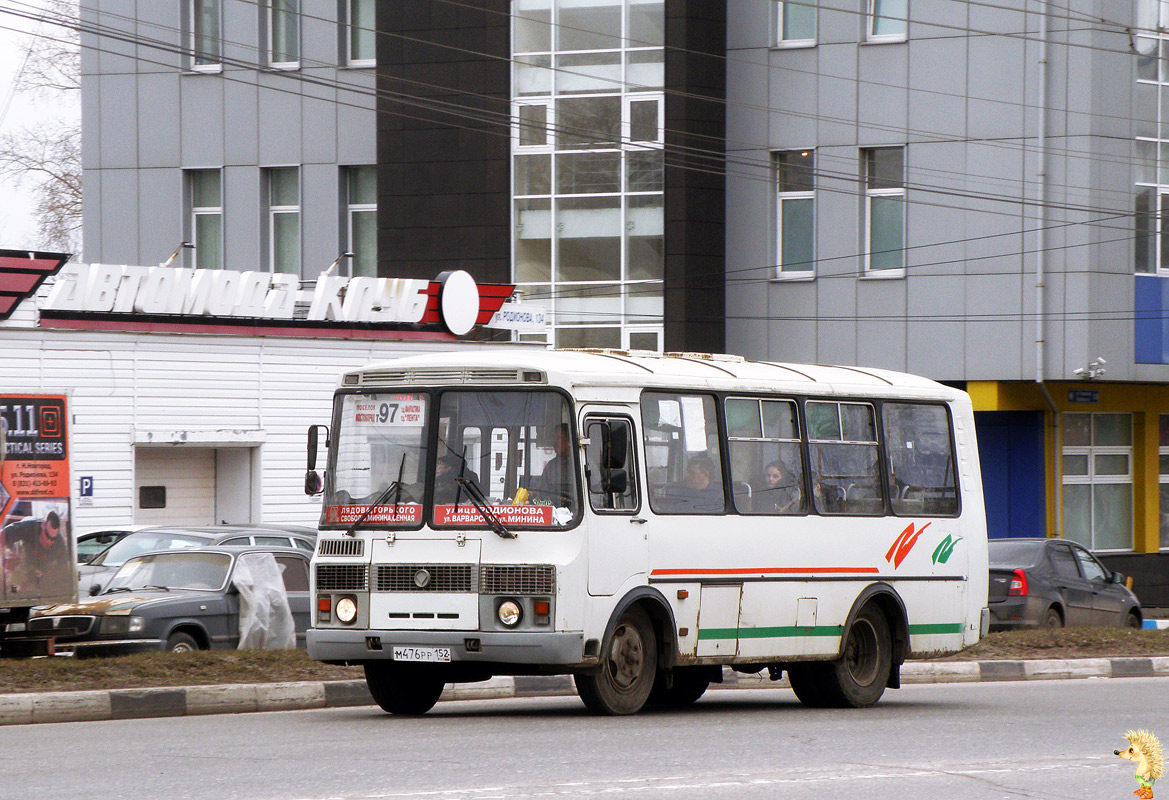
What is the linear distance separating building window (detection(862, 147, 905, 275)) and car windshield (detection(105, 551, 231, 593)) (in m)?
19.2

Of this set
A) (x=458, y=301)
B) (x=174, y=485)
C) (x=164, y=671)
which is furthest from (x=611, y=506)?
(x=458, y=301)

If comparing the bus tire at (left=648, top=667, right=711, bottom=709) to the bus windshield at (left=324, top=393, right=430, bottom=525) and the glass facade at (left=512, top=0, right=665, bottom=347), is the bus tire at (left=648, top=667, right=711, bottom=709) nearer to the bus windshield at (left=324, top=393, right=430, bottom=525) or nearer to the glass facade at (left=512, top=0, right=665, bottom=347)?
the bus windshield at (left=324, top=393, right=430, bottom=525)

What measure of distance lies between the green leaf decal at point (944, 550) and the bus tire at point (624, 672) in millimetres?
3470

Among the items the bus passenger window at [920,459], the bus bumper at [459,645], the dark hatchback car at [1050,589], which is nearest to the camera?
the bus bumper at [459,645]

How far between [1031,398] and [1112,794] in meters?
24.7

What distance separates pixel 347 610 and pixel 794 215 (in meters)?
23.1

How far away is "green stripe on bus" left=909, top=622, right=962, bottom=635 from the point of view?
14.8 meters

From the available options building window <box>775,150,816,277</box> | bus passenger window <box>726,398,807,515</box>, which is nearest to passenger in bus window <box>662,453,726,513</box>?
bus passenger window <box>726,398,807,515</box>

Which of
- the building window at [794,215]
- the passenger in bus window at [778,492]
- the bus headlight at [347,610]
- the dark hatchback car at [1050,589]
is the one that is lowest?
the dark hatchback car at [1050,589]

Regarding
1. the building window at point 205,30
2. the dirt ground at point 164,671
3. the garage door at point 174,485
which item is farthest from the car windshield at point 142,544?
the building window at point 205,30

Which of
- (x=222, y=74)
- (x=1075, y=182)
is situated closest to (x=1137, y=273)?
(x=1075, y=182)

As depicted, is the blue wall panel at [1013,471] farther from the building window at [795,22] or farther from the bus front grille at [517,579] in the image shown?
the bus front grille at [517,579]

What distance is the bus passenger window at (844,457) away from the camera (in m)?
14.1

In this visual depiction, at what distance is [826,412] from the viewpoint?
1436 centimetres
